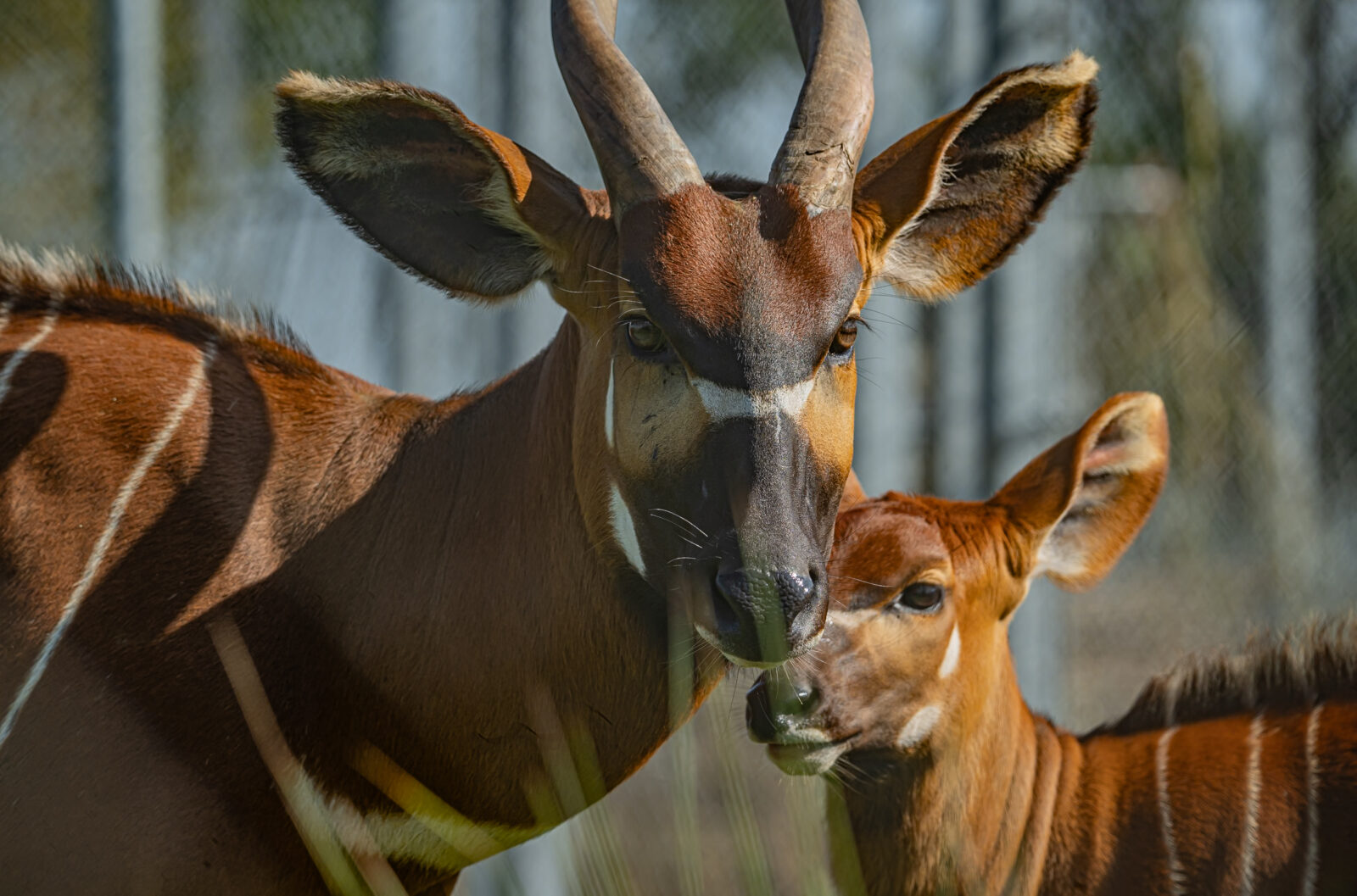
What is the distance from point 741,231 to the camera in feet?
8.25

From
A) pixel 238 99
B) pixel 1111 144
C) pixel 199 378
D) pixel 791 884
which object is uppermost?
pixel 1111 144

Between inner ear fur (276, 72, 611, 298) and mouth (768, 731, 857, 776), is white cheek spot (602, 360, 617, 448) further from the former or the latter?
mouth (768, 731, 857, 776)

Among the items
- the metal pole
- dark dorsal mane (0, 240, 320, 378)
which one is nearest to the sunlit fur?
dark dorsal mane (0, 240, 320, 378)

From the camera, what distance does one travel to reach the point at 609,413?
264 centimetres

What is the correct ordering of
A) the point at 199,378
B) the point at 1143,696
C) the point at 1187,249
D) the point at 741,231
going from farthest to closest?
the point at 1187,249
the point at 1143,696
the point at 199,378
the point at 741,231

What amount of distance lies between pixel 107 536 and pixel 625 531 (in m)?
1.04

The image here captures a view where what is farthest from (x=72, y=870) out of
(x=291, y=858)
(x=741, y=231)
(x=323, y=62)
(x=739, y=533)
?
(x=323, y=62)

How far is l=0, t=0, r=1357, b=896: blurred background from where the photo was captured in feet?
16.8

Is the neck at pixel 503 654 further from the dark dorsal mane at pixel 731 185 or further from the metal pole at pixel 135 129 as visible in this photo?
the metal pole at pixel 135 129

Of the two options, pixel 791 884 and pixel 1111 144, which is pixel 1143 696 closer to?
pixel 791 884

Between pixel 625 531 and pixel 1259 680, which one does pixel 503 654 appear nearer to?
pixel 625 531

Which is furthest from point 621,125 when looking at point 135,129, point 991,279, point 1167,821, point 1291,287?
point 1291,287

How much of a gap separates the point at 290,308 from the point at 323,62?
1047 millimetres

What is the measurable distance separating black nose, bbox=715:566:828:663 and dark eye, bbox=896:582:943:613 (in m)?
1.29
